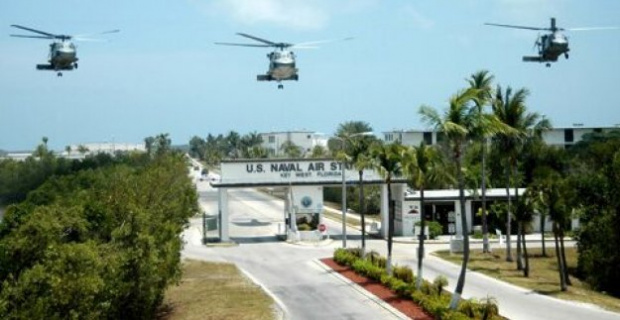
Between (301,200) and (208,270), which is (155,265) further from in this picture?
(301,200)

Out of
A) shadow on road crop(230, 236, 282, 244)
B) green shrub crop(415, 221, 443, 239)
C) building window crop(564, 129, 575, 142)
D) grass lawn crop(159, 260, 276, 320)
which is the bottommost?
grass lawn crop(159, 260, 276, 320)

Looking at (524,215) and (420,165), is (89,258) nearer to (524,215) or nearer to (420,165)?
(420,165)

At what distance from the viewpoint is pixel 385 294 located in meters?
30.0

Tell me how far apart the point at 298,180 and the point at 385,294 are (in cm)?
2494

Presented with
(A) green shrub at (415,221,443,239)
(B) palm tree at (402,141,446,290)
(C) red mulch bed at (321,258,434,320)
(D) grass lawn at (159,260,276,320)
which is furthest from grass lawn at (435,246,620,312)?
(D) grass lawn at (159,260,276,320)

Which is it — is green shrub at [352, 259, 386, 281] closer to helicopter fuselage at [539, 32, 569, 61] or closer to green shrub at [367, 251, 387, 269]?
green shrub at [367, 251, 387, 269]

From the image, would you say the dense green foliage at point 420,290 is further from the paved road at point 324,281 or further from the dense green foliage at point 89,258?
the dense green foliage at point 89,258

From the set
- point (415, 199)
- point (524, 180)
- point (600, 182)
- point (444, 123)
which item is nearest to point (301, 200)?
point (415, 199)

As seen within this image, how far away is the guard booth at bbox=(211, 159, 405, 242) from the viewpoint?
53594 mm

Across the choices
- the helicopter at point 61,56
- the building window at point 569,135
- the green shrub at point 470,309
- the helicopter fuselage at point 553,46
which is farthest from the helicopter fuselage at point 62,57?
the building window at point 569,135

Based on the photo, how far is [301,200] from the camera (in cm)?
5447

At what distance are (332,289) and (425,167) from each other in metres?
7.45

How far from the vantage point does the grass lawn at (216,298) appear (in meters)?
27.7

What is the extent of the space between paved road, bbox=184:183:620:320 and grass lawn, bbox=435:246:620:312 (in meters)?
0.93
